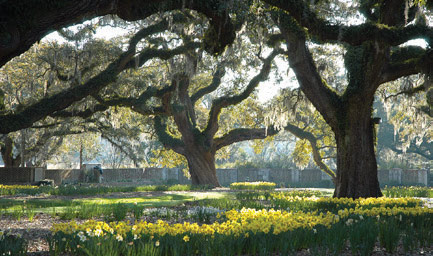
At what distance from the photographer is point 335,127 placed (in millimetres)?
11828

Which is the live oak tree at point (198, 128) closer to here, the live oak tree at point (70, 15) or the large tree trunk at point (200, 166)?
the large tree trunk at point (200, 166)

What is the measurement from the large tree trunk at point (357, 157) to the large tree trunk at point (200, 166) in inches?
403

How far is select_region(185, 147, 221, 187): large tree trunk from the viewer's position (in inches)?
819

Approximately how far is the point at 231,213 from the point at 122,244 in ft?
9.09

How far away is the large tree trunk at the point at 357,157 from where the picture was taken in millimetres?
11125

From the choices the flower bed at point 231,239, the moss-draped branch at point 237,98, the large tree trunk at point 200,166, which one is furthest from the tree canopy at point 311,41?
the large tree trunk at point 200,166

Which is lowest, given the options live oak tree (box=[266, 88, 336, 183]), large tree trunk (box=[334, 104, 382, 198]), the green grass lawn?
the green grass lawn

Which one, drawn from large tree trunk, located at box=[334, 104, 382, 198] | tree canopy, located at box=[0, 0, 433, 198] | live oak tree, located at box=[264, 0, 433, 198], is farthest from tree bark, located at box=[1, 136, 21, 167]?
large tree trunk, located at box=[334, 104, 382, 198]

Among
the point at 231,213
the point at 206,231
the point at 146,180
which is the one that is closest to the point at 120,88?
the point at 231,213

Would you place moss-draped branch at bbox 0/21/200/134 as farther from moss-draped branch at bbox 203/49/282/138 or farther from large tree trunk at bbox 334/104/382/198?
large tree trunk at bbox 334/104/382/198

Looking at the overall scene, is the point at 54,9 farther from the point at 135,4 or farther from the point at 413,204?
the point at 413,204

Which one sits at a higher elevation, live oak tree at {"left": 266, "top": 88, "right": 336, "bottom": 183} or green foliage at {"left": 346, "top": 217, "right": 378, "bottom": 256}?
live oak tree at {"left": 266, "top": 88, "right": 336, "bottom": 183}

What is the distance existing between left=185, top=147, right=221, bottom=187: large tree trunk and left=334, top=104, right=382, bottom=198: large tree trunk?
403 inches

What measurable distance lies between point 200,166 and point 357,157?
1096 cm
